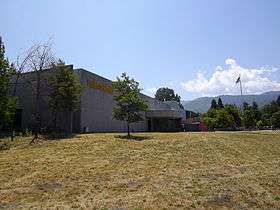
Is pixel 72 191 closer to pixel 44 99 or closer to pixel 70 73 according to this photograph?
pixel 70 73

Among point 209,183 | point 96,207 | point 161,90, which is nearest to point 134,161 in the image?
point 209,183

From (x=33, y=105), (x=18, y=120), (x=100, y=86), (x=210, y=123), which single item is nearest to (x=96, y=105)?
(x=100, y=86)

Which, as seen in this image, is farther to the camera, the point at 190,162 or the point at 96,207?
the point at 190,162

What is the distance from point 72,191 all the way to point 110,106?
120 ft

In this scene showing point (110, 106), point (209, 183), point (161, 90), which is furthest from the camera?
point (161, 90)

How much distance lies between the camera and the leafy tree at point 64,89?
4125 centimetres

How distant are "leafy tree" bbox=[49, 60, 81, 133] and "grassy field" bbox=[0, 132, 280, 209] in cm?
816

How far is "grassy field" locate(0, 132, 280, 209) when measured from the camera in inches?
655

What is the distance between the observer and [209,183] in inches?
785

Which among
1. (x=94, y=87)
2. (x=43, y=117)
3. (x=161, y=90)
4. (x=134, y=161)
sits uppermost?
(x=161, y=90)

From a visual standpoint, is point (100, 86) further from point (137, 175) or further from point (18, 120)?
point (137, 175)

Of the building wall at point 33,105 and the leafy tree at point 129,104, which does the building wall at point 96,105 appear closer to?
the building wall at point 33,105

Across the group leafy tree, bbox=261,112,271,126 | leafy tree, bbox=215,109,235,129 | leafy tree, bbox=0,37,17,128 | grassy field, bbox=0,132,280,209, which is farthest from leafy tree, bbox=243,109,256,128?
leafy tree, bbox=0,37,17,128

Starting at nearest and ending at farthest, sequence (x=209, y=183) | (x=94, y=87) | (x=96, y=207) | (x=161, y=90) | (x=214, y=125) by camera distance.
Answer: (x=96, y=207) → (x=209, y=183) → (x=94, y=87) → (x=214, y=125) → (x=161, y=90)
